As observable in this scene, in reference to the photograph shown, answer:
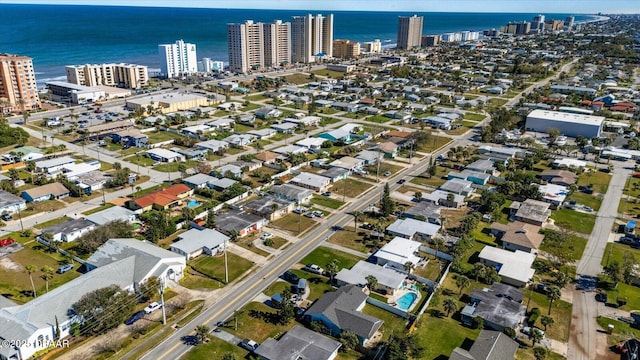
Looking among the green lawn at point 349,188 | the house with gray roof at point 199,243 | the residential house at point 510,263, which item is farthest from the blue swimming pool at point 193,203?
the residential house at point 510,263

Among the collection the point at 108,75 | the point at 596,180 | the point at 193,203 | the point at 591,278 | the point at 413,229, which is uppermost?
the point at 108,75

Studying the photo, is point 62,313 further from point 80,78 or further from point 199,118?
point 80,78

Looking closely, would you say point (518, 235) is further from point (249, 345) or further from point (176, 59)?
point (176, 59)

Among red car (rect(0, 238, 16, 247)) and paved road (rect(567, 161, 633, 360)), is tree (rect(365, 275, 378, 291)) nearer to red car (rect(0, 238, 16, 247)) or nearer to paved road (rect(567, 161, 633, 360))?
paved road (rect(567, 161, 633, 360))

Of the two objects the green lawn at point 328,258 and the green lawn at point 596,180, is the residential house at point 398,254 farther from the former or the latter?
the green lawn at point 596,180

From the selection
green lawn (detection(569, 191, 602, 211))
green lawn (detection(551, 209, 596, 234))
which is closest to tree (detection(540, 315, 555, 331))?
green lawn (detection(551, 209, 596, 234))

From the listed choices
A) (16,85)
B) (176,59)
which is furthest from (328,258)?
(176,59)
